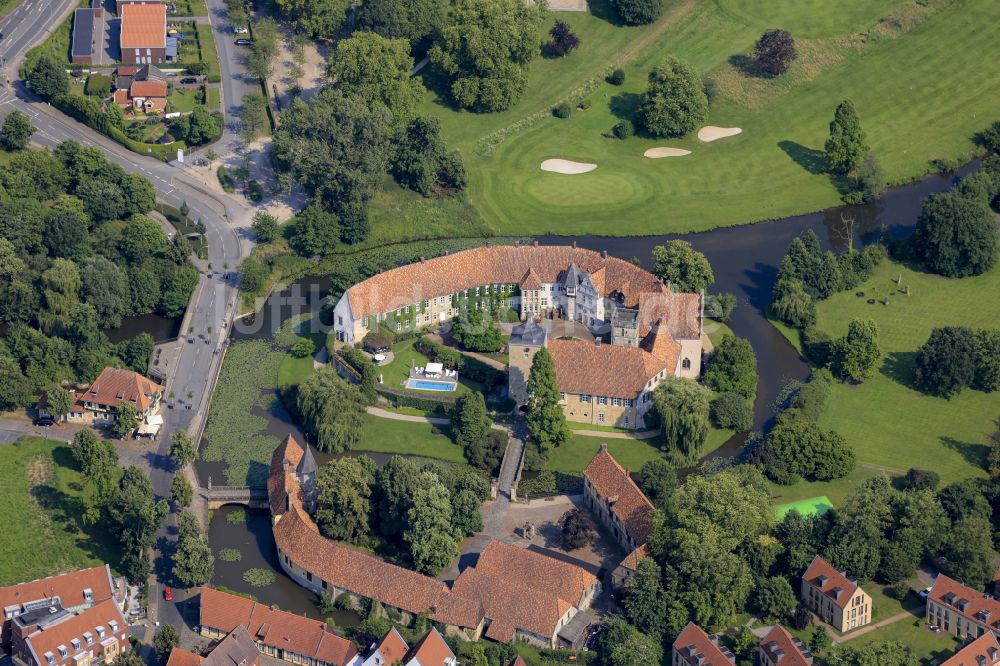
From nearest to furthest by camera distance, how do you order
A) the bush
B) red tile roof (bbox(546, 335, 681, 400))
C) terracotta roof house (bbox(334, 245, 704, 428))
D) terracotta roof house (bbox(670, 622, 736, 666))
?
terracotta roof house (bbox(670, 622, 736, 666))
red tile roof (bbox(546, 335, 681, 400))
the bush
terracotta roof house (bbox(334, 245, 704, 428))

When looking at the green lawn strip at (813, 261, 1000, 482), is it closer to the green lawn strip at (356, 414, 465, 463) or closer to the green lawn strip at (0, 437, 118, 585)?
Result: the green lawn strip at (356, 414, 465, 463)

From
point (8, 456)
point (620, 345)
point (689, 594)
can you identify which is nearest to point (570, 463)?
point (620, 345)

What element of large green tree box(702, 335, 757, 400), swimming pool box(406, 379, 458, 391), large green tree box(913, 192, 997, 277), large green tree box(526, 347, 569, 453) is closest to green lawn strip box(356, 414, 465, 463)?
swimming pool box(406, 379, 458, 391)

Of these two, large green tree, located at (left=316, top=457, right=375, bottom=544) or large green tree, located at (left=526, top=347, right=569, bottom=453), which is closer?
large green tree, located at (left=316, top=457, right=375, bottom=544)

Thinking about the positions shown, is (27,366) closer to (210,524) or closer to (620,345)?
(210,524)

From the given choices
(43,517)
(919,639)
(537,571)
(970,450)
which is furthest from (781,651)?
(43,517)

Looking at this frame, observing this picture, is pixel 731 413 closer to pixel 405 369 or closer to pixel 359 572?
pixel 405 369

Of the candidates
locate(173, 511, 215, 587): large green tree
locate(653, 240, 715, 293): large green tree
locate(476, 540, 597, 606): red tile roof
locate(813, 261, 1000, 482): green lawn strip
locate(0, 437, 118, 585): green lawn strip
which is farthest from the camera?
locate(653, 240, 715, 293): large green tree
